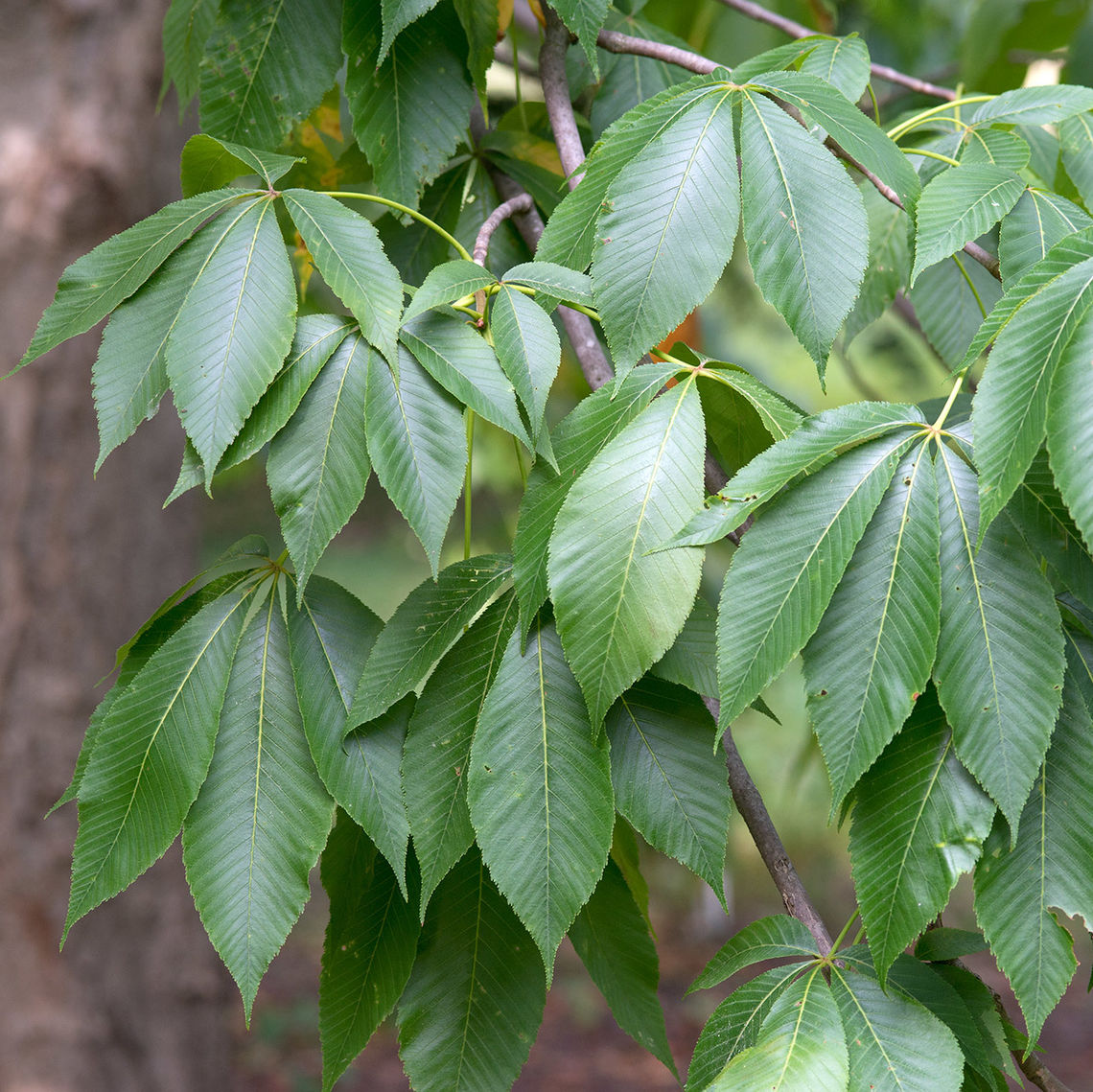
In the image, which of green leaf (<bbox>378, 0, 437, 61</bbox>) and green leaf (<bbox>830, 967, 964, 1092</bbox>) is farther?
green leaf (<bbox>378, 0, 437, 61</bbox>)

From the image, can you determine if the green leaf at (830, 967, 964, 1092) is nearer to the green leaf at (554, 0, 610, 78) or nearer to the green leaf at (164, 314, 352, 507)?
the green leaf at (164, 314, 352, 507)

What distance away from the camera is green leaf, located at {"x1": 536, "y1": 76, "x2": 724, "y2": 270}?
582mm

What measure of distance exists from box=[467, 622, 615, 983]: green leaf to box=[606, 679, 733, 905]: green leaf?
0.03m

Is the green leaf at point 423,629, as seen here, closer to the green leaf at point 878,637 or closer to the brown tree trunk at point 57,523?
the green leaf at point 878,637

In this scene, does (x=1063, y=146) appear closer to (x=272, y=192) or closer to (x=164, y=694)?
(x=272, y=192)

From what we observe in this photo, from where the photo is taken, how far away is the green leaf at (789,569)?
493mm

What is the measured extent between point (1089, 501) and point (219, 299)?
17.1 inches

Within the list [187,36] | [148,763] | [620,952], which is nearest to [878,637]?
[620,952]

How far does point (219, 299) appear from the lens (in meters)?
0.58

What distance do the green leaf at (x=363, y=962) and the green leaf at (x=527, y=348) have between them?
290 millimetres

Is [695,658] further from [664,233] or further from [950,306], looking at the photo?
[950,306]

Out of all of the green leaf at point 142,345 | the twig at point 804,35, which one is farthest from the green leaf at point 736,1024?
the twig at point 804,35

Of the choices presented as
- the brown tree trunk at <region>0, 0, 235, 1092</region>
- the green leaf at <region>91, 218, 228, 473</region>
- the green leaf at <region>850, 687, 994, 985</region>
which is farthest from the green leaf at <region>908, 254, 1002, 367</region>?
the brown tree trunk at <region>0, 0, 235, 1092</region>

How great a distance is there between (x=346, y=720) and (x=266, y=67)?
1.63 ft
